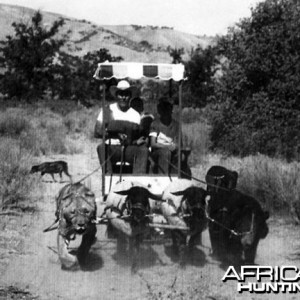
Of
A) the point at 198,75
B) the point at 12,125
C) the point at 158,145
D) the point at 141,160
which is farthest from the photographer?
the point at 198,75

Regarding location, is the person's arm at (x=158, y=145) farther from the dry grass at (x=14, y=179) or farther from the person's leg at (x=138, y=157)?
the dry grass at (x=14, y=179)

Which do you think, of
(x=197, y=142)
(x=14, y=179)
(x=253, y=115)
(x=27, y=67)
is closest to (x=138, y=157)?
(x=14, y=179)

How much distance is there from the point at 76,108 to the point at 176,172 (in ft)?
65.9

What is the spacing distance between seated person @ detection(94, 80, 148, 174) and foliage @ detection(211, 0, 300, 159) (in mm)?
4740

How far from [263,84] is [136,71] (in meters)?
6.21

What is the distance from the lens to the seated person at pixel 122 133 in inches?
312

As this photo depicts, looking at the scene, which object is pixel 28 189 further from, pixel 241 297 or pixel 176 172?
pixel 241 297

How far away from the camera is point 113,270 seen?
618 cm

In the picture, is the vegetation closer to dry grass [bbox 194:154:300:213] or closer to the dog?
dry grass [bbox 194:154:300:213]

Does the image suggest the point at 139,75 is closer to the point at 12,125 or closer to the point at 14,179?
the point at 14,179

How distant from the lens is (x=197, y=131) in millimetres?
15883

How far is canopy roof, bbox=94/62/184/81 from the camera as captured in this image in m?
7.61

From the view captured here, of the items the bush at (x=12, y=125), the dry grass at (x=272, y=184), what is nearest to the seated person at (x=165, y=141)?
the dry grass at (x=272, y=184)

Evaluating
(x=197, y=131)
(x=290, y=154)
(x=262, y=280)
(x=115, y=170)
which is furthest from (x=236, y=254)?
(x=197, y=131)
